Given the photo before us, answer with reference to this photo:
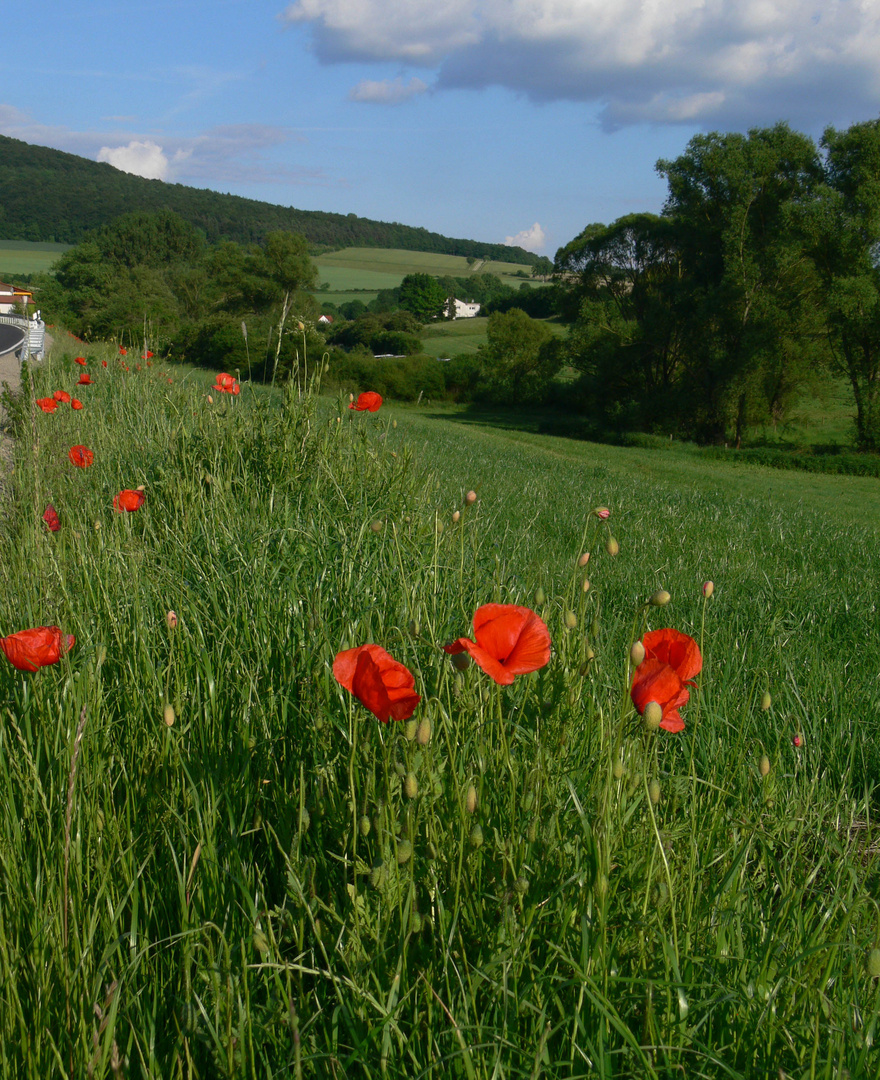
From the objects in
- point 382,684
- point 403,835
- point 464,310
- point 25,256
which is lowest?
point 403,835

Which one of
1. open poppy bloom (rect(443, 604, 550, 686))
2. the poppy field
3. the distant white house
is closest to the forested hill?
the distant white house

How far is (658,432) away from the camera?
1125 inches

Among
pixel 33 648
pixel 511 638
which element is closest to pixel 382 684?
pixel 511 638

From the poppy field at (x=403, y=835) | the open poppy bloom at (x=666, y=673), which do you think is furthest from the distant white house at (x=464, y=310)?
the open poppy bloom at (x=666, y=673)

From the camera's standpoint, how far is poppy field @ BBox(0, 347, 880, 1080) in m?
1.07

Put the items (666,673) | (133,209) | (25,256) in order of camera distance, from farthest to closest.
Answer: (133,209) < (25,256) < (666,673)

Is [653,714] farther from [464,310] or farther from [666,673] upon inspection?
[464,310]

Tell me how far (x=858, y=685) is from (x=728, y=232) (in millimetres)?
24810

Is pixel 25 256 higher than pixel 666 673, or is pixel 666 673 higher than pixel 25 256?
pixel 25 256

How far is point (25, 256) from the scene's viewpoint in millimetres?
79312

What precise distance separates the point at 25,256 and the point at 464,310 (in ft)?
147

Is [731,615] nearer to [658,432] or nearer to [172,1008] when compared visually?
[172,1008]

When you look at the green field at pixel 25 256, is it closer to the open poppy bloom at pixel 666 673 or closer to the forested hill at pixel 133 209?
the forested hill at pixel 133 209

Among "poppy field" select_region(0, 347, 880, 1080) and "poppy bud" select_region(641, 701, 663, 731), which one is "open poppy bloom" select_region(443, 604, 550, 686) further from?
"poppy bud" select_region(641, 701, 663, 731)
